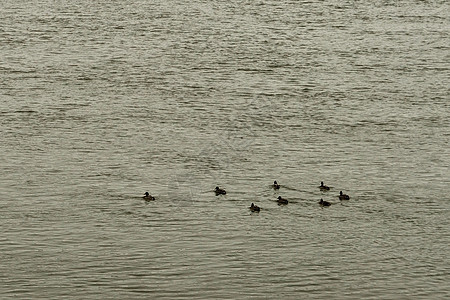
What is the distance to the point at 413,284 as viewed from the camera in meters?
35.7

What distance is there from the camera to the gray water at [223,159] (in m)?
36.5

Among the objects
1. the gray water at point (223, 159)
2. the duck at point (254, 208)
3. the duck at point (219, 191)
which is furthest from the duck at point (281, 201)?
the duck at point (219, 191)

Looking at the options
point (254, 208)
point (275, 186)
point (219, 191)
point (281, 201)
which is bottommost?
point (254, 208)

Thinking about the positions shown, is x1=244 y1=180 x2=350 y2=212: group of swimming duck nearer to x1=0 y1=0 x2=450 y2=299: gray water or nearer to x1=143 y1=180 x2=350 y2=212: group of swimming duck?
x1=143 y1=180 x2=350 y2=212: group of swimming duck

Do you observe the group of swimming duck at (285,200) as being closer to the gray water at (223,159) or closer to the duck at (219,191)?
the duck at (219,191)

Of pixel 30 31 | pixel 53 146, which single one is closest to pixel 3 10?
pixel 30 31

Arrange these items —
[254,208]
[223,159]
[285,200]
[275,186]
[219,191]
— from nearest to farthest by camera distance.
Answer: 1. [254,208]
2. [285,200]
3. [219,191]
4. [275,186]
5. [223,159]

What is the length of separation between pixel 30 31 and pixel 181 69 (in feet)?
52.8

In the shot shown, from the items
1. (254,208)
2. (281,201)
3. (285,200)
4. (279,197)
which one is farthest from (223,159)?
(254,208)

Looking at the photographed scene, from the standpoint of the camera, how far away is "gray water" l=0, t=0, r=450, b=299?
3650cm

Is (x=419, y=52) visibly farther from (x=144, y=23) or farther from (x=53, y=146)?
(x=53, y=146)

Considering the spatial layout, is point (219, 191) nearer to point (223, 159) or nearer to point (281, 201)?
point (281, 201)

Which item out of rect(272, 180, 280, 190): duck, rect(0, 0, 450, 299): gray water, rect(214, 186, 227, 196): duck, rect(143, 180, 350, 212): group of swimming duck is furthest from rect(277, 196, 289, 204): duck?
rect(214, 186, 227, 196): duck

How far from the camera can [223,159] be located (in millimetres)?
47469
